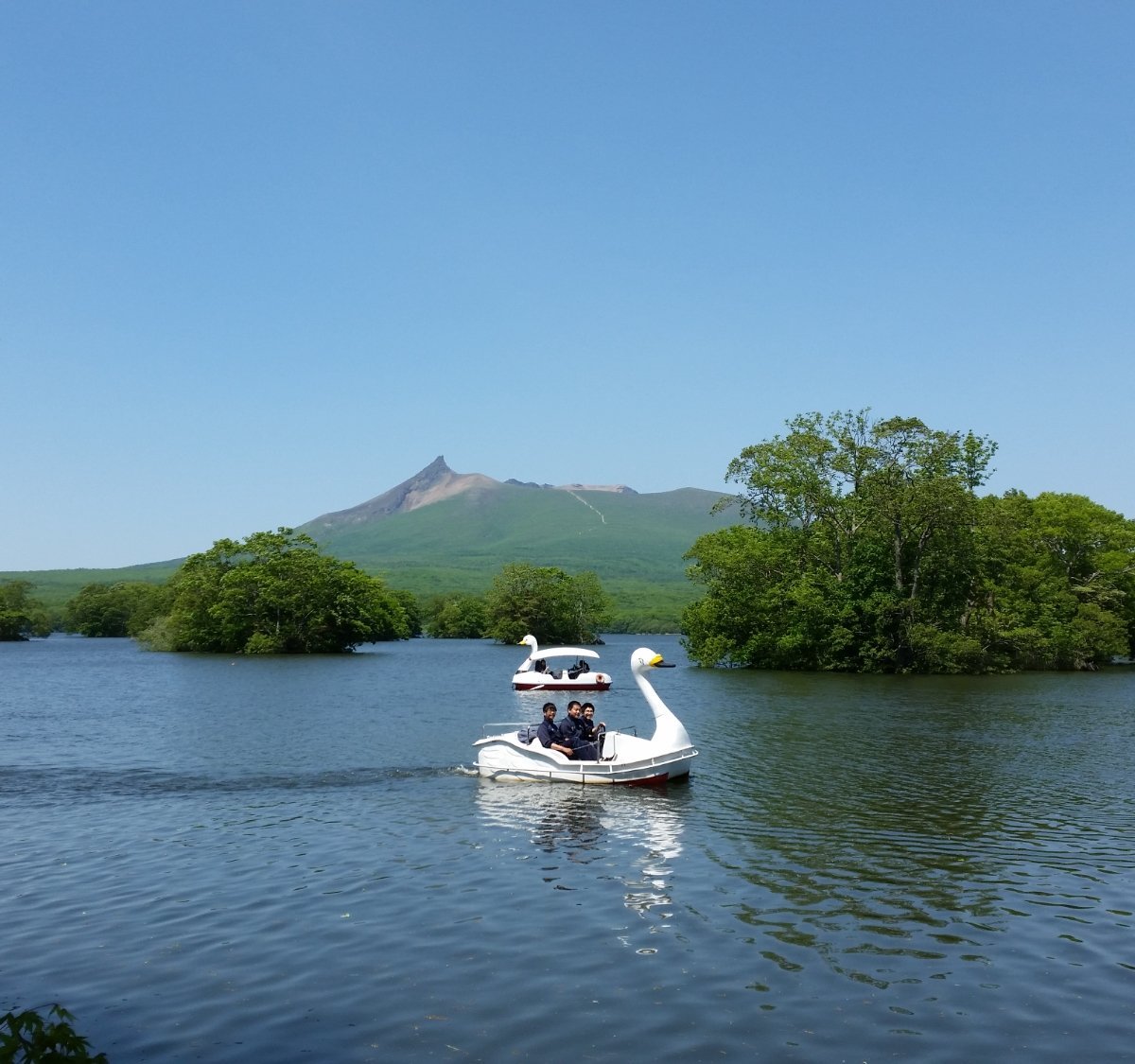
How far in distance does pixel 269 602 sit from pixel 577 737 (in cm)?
9213

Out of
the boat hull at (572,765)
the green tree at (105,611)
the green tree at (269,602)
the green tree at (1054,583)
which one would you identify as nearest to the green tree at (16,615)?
the green tree at (105,611)

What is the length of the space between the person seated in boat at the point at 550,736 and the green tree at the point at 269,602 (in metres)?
89.6

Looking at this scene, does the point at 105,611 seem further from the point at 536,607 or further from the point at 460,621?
the point at 536,607

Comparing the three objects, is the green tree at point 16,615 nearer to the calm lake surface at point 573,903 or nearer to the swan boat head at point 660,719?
the calm lake surface at point 573,903

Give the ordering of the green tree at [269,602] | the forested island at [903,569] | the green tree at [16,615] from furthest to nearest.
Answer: the green tree at [16,615]
the green tree at [269,602]
the forested island at [903,569]

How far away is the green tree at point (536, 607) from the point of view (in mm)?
152125

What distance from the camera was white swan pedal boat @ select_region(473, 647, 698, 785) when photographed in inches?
1008

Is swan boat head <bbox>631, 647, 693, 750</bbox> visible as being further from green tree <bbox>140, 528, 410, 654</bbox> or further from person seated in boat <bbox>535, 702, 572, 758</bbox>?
green tree <bbox>140, 528, 410, 654</bbox>

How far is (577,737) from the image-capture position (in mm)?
26391

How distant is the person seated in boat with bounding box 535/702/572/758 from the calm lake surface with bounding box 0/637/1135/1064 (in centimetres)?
129

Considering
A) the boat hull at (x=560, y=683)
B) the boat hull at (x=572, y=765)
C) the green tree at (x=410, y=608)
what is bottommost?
the boat hull at (x=560, y=683)

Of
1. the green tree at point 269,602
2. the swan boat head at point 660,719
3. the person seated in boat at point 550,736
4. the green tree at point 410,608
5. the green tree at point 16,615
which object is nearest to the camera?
the person seated in boat at point 550,736

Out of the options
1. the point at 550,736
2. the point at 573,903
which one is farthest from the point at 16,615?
the point at 573,903

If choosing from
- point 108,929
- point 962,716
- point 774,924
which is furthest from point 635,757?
point 962,716
